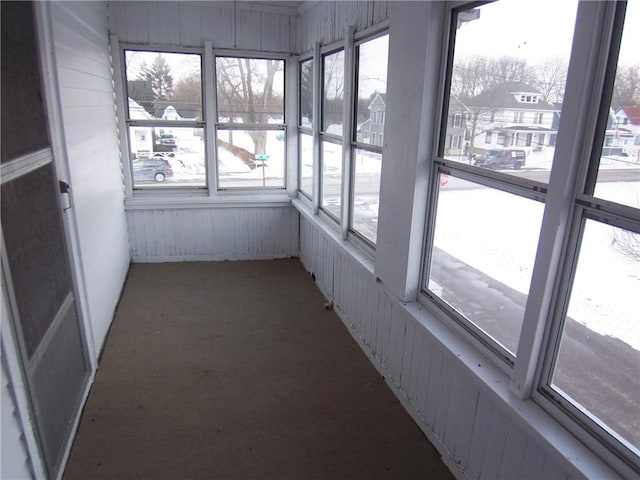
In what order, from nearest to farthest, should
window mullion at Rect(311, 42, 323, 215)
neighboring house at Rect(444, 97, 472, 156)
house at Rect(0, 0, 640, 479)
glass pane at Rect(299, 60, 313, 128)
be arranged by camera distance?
house at Rect(0, 0, 640, 479) → neighboring house at Rect(444, 97, 472, 156) → window mullion at Rect(311, 42, 323, 215) → glass pane at Rect(299, 60, 313, 128)

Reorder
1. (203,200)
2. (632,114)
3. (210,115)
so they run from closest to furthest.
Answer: (632,114), (210,115), (203,200)

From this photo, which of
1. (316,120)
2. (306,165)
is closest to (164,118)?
Result: (306,165)

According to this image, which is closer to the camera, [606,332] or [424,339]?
[606,332]

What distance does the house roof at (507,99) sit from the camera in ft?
5.19

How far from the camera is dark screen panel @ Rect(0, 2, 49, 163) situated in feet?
5.73

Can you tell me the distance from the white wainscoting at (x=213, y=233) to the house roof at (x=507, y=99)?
3367 mm

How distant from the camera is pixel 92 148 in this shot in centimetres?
327

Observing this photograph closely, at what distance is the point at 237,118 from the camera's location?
4.80 meters

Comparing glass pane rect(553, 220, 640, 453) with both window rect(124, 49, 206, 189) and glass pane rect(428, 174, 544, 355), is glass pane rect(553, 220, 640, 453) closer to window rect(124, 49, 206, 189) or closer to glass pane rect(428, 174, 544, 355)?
glass pane rect(428, 174, 544, 355)

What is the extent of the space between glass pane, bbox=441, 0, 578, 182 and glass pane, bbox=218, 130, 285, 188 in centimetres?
317

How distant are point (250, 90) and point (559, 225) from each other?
4018 mm

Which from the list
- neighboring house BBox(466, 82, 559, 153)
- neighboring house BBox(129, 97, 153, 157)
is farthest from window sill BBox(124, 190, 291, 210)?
neighboring house BBox(466, 82, 559, 153)

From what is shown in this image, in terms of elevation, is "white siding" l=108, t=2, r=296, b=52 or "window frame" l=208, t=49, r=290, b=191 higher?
"white siding" l=108, t=2, r=296, b=52

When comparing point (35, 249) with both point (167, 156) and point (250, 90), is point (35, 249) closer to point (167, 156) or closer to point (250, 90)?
point (167, 156)
